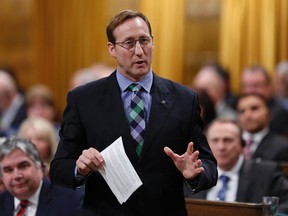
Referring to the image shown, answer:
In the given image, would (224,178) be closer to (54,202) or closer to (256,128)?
(256,128)

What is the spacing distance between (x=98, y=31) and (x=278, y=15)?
2.10 metres

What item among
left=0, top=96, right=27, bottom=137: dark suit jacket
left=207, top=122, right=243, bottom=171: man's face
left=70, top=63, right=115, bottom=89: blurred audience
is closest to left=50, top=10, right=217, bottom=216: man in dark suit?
left=207, top=122, right=243, bottom=171: man's face

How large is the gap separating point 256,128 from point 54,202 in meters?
2.96

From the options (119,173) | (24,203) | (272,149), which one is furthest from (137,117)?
(272,149)

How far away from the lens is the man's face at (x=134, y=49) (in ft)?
10.7

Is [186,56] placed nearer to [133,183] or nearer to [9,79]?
[9,79]

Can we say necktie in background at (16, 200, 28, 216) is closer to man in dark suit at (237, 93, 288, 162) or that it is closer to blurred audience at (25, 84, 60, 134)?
man in dark suit at (237, 93, 288, 162)

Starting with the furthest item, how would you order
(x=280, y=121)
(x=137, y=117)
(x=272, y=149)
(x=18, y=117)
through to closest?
(x=18, y=117) < (x=280, y=121) < (x=272, y=149) < (x=137, y=117)

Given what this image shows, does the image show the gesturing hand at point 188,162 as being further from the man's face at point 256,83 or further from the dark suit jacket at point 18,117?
the dark suit jacket at point 18,117

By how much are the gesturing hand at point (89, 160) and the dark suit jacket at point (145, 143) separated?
0.14 meters

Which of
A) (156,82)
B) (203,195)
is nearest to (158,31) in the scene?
(203,195)

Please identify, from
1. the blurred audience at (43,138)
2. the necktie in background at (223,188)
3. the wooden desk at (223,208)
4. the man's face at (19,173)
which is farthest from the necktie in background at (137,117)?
the blurred audience at (43,138)

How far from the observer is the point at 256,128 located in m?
6.98

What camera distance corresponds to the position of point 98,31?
9.45 metres
